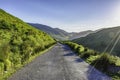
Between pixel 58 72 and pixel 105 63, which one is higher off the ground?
pixel 105 63

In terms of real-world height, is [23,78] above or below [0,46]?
below

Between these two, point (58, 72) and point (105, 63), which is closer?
point (58, 72)

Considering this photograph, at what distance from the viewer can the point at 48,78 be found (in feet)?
59.7

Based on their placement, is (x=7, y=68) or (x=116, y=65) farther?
(x=116, y=65)

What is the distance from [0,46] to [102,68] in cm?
1151

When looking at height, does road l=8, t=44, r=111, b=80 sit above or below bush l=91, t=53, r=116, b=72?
below

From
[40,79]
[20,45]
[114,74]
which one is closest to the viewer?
[40,79]

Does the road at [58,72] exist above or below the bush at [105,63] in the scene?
below

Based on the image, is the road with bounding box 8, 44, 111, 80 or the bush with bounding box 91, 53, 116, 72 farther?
the bush with bounding box 91, 53, 116, 72

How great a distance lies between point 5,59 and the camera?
22297 mm

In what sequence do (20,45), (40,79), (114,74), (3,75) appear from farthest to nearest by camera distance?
(20,45), (114,74), (3,75), (40,79)

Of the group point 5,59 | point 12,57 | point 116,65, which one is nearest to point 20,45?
point 12,57

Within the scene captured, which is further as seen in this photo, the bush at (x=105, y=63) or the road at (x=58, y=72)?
the bush at (x=105, y=63)

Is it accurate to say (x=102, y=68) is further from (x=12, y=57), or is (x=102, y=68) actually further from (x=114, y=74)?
(x=12, y=57)
